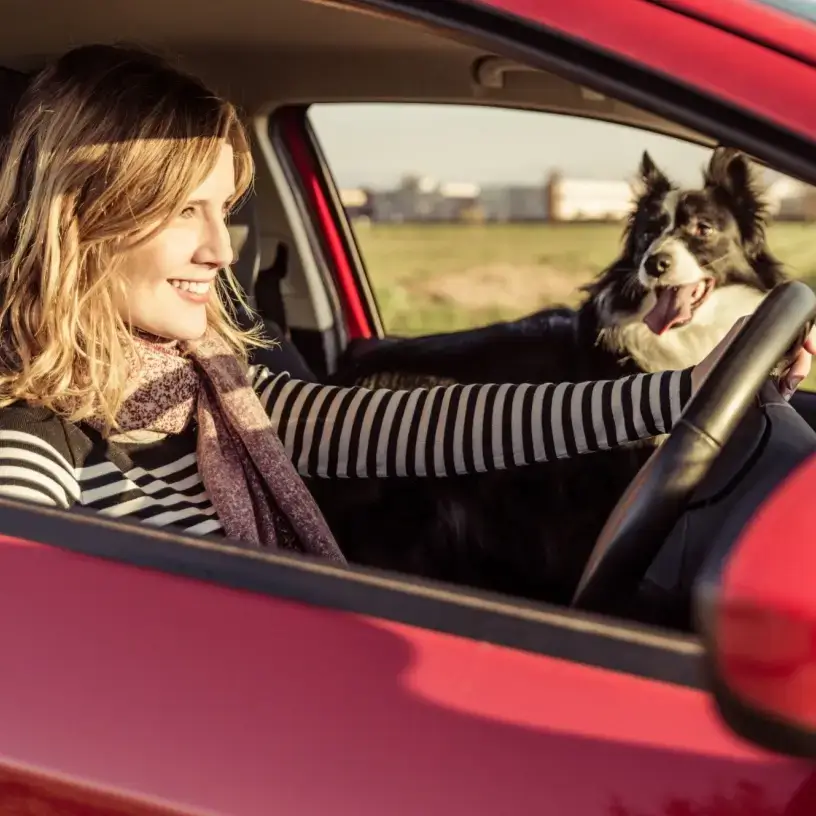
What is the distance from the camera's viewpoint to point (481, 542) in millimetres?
1928

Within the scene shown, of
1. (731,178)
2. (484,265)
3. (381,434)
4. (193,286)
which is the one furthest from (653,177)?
(484,265)

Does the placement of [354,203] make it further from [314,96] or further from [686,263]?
[686,263]

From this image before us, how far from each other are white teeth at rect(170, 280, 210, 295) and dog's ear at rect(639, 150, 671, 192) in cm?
122

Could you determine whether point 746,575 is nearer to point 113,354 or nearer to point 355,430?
point 113,354

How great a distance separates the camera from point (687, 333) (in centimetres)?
252

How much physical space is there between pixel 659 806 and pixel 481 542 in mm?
1077

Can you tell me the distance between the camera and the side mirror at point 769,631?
2.32 feet

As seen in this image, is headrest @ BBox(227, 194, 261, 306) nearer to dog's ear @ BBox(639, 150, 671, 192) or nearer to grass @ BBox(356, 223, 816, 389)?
grass @ BBox(356, 223, 816, 389)

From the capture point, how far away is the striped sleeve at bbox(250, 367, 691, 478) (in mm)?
1791

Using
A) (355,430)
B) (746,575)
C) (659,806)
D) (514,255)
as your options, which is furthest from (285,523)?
(514,255)

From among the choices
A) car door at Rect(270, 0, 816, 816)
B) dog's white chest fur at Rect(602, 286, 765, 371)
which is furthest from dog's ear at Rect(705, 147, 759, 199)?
car door at Rect(270, 0, 816, 816)

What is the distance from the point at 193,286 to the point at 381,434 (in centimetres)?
40

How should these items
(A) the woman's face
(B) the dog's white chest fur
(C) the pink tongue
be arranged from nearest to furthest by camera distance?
(A) the woman's face < (B) the dog's white chest fur < (C) the pink tongue

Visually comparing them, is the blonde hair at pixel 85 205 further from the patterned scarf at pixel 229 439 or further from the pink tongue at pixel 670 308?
the pink tongue at pixel 670 308
